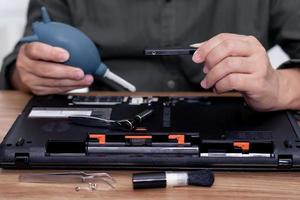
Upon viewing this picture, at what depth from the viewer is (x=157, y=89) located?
1.02 metres

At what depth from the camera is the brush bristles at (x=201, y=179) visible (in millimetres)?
577

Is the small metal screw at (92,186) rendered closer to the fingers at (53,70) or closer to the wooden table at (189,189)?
the wooden table at (189,189)

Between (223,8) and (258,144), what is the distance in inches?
17.6

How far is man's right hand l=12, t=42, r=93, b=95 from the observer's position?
79 centimetres

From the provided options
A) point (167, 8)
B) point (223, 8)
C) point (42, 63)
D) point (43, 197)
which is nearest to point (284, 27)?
point (223, 8)

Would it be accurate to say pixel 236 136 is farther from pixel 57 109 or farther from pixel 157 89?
pixel 157 89

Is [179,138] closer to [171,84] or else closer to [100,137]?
[100,137]

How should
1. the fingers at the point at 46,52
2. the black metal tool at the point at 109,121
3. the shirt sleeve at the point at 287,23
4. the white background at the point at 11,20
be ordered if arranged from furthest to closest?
the white background at the point at 11,20 < the shirt sleeve at the point at 287,23 < the fingers at the point at 46,52 < the black metal tool at the point at 109,121

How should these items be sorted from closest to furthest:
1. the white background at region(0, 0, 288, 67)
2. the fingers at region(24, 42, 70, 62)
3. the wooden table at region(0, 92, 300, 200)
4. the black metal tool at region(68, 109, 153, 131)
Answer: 1. the wooden table at region(0, 92, 300, 200)
2. the black metal tool at region(68, 109, 153, 131)
3. the fingers at region(24, 42, 70, 62)
4. the white background at region(0, 0, 288, 67)

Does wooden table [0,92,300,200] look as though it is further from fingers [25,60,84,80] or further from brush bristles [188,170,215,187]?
fingers [25,60,84,80]

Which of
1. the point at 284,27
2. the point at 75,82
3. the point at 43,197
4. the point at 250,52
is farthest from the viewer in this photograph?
the point at 284,27

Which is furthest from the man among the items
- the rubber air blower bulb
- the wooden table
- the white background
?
the white background

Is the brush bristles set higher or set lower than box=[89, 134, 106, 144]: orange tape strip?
lower

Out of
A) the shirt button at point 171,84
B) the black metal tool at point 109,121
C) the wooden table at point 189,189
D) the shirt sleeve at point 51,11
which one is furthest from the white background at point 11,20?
the wooden table at point 189,189
